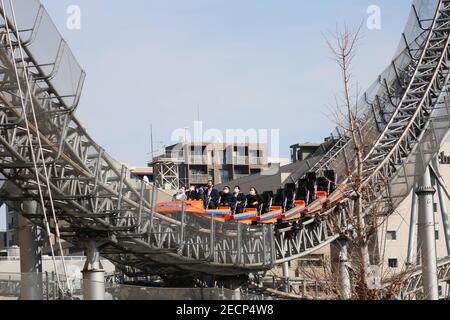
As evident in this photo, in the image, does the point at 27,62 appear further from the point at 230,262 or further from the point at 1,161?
the point at 230,262

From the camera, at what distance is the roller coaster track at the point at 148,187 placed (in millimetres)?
23797

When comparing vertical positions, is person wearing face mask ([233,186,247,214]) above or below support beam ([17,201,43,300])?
above

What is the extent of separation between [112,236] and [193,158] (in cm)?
7760

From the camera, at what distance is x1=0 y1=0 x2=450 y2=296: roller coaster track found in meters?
23.8

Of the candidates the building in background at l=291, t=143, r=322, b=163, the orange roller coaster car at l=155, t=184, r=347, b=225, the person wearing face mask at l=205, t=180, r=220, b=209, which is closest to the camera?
the orange roller coaster car at l=155, t=184, r=347, b=225

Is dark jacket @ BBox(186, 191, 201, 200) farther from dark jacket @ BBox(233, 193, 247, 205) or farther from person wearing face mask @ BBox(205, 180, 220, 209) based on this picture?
dark jacket @ BBox(233, 193, 247, 205)

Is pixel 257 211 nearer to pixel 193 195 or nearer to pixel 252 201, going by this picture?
pixel 252 201

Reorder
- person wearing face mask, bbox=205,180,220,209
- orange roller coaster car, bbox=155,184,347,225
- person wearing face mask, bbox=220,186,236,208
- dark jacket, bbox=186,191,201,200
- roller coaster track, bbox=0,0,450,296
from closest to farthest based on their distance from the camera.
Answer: roller coaster track, bbox=0,0,450,296
orange roller coaster car, bbox=155,184,347,225
person wearing face mask, bbox=205,180,220,209
dark jacket, bbox=186,191,201,200
person wearing face mask, bbox=220,186,236,208

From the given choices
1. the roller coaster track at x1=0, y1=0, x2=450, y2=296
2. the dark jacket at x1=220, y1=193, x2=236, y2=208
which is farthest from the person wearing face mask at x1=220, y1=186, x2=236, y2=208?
the roller coaster track at x1=0, y1=0, x2=450, y2=296

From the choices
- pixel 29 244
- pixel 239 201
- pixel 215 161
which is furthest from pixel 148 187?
pixel 215 161

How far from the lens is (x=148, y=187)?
2914 centimetres

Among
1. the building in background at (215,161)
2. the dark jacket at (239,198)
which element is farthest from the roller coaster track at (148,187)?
the building in background at (215,161)

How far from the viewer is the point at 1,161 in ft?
81.0
